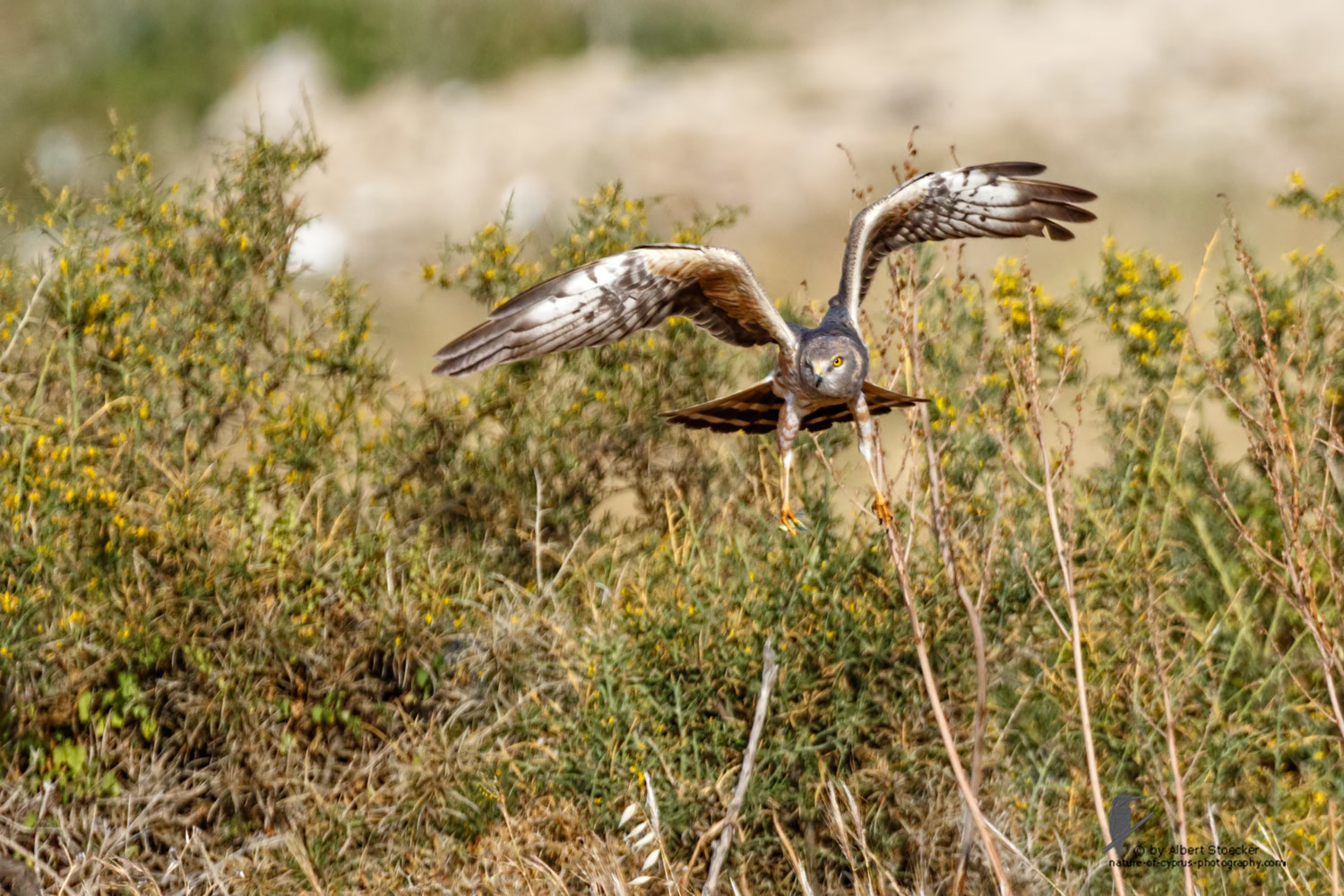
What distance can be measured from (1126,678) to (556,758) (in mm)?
3029

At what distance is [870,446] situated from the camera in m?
3.95

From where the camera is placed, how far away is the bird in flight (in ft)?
11.7

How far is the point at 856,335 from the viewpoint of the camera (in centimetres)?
381

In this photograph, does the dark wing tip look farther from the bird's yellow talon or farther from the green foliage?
the bird's yellow talon

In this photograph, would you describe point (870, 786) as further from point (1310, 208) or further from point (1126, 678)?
point (1310, 208)

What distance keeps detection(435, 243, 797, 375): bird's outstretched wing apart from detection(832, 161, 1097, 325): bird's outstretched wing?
0.70 meters

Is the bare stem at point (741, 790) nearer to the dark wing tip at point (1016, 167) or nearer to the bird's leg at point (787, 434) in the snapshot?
the bird's leg at point (787, 434)

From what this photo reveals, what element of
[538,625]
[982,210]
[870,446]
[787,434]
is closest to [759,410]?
[787,434]

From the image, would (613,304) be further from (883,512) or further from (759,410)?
(883,512)

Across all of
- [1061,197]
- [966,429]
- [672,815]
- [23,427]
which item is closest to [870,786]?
[672,815]

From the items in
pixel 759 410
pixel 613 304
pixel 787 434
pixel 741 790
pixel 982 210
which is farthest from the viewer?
pixel 982 210

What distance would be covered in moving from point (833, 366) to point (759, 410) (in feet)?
1.55

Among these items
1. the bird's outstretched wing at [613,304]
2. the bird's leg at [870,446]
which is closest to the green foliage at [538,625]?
the bird's leg at [870,446]

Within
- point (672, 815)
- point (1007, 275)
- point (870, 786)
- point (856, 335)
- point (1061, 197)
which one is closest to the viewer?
point (856, 335)
